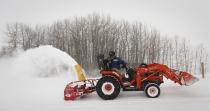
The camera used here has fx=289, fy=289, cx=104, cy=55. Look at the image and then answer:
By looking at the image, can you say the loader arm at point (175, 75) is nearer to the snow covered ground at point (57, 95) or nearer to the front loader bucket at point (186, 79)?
the front loader bucket at point (186, 79)

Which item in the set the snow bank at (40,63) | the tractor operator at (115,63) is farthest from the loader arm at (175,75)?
the snow bank at (40,63)

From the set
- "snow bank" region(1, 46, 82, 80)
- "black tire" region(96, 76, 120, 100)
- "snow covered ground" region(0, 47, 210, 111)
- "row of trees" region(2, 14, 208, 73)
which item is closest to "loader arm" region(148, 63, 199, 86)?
"snow covered ground" region(0, 47, 210, 111)

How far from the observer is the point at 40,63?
14141 mm

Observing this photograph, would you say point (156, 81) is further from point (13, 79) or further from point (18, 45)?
point (18, 45)

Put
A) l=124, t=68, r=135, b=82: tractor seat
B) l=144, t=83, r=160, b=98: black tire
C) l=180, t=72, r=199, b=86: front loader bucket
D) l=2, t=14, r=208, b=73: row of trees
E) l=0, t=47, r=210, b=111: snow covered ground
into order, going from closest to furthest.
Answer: l=0, t=47, r=210, b=111: snow covered ground → l=144, t=83, r=160, b=98: black tire → l=180, t=72, r=199, b=86: front loader bucket → l=124, t=68, r=135, b=82: tractor seat → l=2, t=14, r=208, b=73: row of trees

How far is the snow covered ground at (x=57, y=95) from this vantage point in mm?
8961

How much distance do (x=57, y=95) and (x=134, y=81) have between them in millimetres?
3184

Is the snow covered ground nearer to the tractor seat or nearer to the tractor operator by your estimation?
the tractor seat

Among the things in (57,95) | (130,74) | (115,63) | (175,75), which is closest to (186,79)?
(175,75)

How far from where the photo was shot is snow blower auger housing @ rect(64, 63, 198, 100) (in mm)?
10305

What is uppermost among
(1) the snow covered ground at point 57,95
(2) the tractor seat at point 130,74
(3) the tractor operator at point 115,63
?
(3) the tractor operator at point 115,63

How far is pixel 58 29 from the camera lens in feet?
126

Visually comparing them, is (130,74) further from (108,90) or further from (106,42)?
(106,42)

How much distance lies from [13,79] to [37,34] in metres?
25.1
